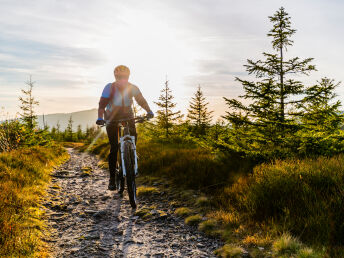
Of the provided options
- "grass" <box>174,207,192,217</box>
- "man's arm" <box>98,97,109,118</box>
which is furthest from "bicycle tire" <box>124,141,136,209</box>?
"grass" <box>174,207,192,217</box>

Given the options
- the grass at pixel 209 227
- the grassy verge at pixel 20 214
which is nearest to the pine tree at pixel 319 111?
the grass at pixel 209 227

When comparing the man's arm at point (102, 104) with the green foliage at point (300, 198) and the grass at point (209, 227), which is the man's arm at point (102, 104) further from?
the green foliage at point (300, 198)

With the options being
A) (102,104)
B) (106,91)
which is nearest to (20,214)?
(102,104)

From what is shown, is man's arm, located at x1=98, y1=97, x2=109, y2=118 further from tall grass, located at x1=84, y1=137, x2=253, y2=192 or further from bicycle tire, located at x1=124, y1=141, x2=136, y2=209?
tall grass, located at x1=84, y1=137, x2=253, y2=192

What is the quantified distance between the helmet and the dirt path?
3222mm

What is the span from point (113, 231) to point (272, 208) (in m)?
2.90

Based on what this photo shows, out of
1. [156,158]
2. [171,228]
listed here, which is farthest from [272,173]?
[156,158]

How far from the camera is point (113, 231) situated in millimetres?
3857

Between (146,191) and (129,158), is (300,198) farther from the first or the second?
(146,191)

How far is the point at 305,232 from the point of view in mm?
2979

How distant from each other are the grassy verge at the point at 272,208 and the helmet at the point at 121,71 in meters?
3.42

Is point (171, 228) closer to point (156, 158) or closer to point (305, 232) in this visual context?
point (305, 232)

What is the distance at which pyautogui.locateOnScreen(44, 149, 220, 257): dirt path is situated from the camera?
316 centimetres

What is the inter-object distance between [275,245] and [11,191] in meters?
5.11
